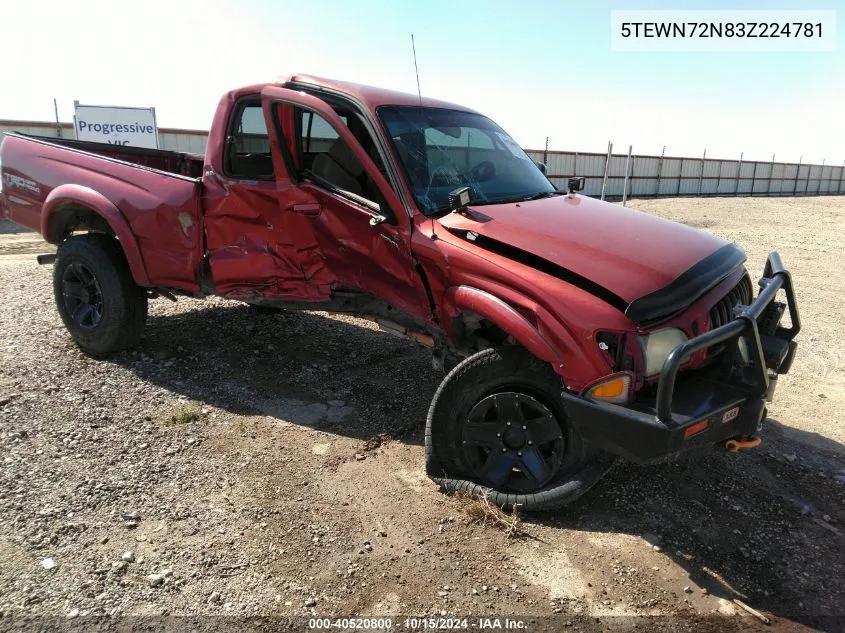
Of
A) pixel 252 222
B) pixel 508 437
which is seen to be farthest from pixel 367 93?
pixel 508 437

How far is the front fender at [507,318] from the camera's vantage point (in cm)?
288

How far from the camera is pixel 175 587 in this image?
2.64m

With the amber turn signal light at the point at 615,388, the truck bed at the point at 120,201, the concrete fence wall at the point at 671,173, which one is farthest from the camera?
the concrete fence wall at the point at 671,173

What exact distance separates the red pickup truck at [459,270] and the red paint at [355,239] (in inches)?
0.5

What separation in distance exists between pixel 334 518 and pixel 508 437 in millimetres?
1036

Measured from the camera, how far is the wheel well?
5071 millimetres

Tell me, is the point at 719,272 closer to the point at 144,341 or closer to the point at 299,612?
the point at 299,612

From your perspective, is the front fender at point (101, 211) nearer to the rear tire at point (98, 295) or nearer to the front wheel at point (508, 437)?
the rear tire at point (98, 295)

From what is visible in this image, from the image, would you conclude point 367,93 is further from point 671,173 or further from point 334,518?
point 671,173

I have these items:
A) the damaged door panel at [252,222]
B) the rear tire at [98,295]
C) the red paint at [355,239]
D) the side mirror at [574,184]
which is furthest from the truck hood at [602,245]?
the rear tire at [98,295]

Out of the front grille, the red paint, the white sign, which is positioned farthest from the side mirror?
the white sign

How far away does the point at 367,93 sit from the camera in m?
3.96

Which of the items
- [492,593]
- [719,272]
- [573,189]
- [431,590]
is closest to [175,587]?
[431,590]

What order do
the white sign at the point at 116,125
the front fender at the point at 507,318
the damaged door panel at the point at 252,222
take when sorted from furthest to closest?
the white sign at the point at 116,125
the damaged door panel at the point at 252,222
the front fender at the point at 507,318
